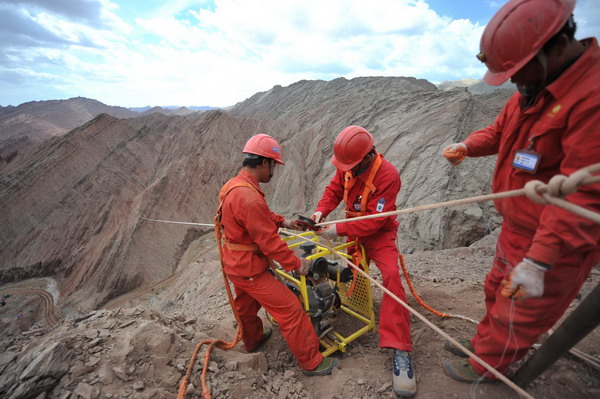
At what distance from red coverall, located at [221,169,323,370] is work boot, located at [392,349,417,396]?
70cm

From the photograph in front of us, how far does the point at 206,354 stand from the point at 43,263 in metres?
15.9

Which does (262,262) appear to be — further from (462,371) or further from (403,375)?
(462,371)

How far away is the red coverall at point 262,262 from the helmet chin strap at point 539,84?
198 cm

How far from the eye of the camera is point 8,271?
14.1 m

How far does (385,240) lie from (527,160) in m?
1.50

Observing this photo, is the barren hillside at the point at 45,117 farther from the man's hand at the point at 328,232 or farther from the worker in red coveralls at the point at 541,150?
the worker in red coveralls at the point at 541,150

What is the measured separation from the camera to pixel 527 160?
5.99 ft

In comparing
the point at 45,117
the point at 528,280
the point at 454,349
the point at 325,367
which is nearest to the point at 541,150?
the point at 528,280

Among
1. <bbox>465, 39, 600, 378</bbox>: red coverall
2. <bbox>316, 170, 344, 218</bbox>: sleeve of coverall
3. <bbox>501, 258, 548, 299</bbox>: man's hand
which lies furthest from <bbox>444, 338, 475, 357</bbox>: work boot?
<bbox>316, 170, 344, 218</bbox>: sleeve of coverall

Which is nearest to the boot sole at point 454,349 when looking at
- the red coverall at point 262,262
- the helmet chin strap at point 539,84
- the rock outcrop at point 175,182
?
the red coverall at point 262,262

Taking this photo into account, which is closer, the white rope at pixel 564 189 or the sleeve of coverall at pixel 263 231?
the white rope at pixel 564 189

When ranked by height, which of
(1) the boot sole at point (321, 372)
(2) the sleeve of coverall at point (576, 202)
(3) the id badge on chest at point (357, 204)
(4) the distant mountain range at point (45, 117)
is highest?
(4) the distant mountain range at point (45, 117)

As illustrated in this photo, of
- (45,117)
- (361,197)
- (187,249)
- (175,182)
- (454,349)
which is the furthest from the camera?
(45,117)

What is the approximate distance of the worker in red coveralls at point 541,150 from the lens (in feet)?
5.03
